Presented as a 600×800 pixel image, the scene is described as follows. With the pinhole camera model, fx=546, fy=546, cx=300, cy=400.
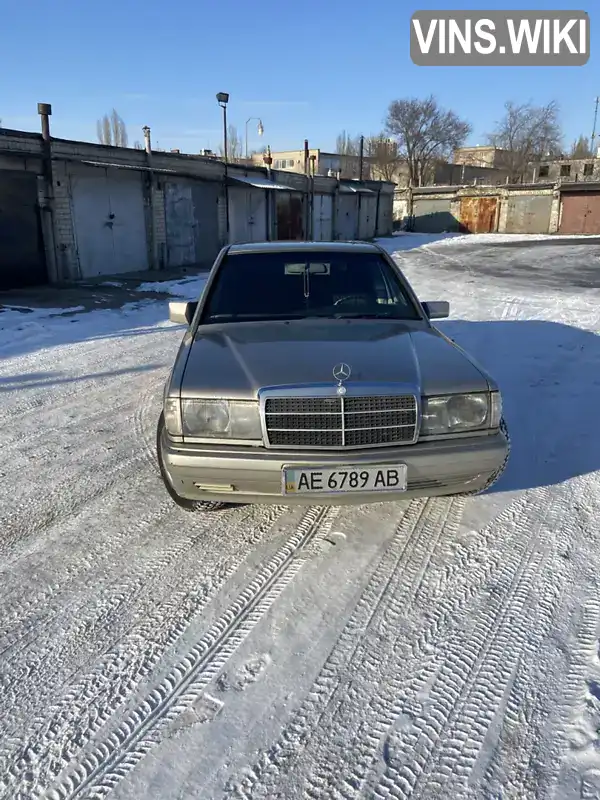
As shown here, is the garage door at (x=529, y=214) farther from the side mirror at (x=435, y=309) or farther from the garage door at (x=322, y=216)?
the side mirror at (x=435, y=309)

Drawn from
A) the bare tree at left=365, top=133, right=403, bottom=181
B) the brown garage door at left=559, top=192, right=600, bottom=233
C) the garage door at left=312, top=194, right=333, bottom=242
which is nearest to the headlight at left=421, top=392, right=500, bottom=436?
the garage door at left=312, top=194, right=333, bottom=242

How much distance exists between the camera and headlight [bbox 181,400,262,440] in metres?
2.79

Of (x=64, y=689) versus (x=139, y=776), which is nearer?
(x=139, y=776)

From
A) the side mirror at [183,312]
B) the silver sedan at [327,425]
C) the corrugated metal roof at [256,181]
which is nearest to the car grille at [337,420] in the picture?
the silver sedan at [327,425]

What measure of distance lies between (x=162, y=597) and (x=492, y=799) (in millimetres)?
1598

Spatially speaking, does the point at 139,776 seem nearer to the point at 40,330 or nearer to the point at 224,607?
the point at 224,607

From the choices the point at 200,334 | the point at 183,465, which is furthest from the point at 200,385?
the point at 200,334

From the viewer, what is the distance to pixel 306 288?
4.04 m

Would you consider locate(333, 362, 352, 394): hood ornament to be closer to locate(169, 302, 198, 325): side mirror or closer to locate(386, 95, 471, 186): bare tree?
locate(169, 302, 198, 325): side mirror

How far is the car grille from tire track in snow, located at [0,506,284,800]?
2.45ft

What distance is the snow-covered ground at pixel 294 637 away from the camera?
1.83 meters

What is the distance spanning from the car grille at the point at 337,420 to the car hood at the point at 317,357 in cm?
11

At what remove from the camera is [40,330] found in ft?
28.1

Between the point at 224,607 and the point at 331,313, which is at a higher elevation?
the point at 331,313
